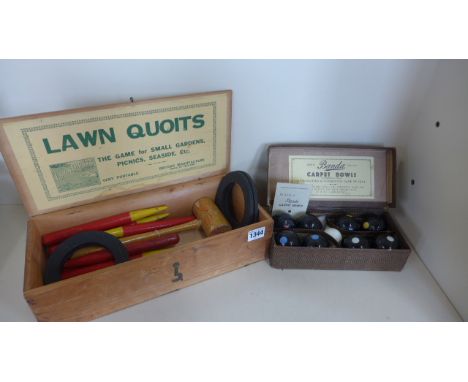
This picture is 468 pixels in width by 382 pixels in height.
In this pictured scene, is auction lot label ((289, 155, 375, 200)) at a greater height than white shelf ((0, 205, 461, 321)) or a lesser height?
greater

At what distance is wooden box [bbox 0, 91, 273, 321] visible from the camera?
498mm

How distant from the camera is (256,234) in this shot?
1.91 feet

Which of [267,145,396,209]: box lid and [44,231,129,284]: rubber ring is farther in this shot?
[267,145,396,209]: box lid

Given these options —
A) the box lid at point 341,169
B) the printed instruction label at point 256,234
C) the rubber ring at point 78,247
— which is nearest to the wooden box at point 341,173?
the box lid at point 341,169

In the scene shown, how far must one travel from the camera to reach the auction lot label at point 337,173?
0.69 m

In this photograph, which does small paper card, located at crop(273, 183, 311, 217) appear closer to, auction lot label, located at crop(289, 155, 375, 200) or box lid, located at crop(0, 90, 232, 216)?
auction lot label, located at crop(289, 155, 375, 200)

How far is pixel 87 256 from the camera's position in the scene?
1.85 feet

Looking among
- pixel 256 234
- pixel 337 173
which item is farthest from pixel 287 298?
pixel 337 173

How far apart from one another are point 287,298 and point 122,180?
14.8 inches

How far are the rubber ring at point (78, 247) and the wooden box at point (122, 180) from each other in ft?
0.07

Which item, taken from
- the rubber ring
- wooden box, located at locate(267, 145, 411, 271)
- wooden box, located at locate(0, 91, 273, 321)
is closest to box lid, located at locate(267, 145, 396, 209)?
wooden box, located at locate(267, 145, 411, 271)

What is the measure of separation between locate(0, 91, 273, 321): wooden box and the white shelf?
0.03 metres

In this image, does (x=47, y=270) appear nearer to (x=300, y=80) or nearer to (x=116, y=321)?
(x=116, y=321)

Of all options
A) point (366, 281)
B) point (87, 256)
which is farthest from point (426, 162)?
point (87, 256)
